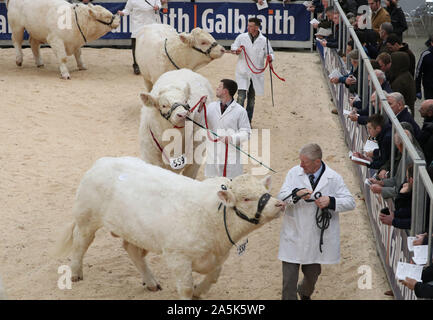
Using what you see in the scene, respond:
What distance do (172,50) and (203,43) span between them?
23.4 inches

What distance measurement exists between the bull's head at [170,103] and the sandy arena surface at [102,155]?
67.7 inches

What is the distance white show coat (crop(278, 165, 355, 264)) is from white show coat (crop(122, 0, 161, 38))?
10.4 m

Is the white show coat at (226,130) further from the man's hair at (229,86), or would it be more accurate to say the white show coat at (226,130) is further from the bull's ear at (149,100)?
the bull's ear at (149,100)

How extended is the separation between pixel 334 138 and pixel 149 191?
6433mm

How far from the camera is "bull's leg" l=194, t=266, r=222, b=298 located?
27.0 ft

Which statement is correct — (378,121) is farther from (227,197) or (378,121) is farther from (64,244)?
(64,244)

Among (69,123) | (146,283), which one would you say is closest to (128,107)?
(69,123)

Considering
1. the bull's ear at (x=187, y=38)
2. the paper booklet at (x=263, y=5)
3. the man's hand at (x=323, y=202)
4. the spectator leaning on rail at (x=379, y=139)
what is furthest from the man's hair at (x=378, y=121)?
the paper booklet at (x=263, y=5)

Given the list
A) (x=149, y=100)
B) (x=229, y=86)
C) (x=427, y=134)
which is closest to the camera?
(x=427, y=134)

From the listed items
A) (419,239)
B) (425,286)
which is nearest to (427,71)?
(419,239)

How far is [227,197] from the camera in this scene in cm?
746

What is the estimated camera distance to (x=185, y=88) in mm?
10289

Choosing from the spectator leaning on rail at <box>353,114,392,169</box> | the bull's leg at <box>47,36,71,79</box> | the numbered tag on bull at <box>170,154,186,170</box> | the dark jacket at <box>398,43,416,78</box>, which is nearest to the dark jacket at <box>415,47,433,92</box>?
the dark jacket at <box>398,43,416,78</box>

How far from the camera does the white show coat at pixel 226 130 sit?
391 inches
